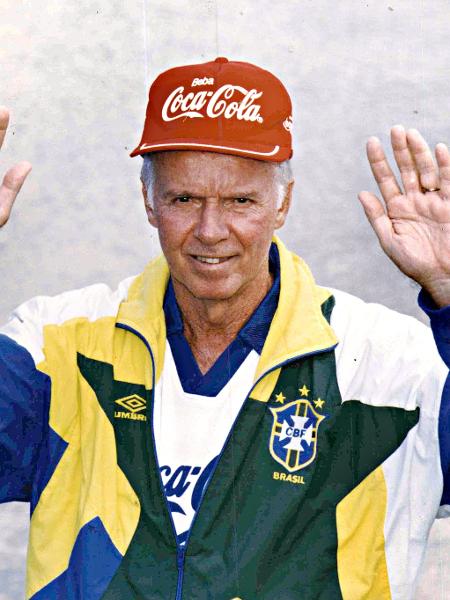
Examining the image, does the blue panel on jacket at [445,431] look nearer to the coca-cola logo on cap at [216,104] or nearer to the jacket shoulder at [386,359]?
the jacket shoulder at [386,359]

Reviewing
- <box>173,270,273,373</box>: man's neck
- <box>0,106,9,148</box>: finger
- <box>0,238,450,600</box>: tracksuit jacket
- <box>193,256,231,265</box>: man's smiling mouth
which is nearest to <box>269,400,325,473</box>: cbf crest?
<box>0,238,450,600</box>: tracksuit jacket

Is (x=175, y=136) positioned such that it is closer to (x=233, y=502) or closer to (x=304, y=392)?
(x=304, y=392)

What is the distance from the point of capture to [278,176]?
2.20m

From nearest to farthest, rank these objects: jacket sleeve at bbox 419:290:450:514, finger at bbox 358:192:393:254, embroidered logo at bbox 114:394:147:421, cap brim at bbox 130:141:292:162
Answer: jacket sleeve at bbox 419:290:450:514 → finger at bbox 358:192:393:254 → cap brim at bbox 130:141:292:162 → embroidered logo at bbox 114:394:147:421

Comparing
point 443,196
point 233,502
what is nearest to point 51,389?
point 233,502

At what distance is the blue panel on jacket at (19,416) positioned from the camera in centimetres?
215

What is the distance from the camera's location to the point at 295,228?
3.51 metres

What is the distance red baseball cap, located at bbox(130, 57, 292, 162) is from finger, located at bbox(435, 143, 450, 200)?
351 millimetres

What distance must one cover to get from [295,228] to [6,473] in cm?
157

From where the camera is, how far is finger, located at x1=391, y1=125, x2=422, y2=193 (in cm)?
192

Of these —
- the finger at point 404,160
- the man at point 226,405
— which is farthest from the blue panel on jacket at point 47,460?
the finger at point 404,160

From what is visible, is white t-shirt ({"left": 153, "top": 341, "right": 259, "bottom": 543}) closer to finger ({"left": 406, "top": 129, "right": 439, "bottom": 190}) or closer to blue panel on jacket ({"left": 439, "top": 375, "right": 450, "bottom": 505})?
blue panel on jacket ({"left": 439, "top": 375, "right": 450, "bottom": 505})

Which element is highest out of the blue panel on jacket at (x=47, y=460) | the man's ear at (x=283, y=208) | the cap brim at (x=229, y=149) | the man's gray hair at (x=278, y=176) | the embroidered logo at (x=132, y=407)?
the cap brim at (x=229, y=149)

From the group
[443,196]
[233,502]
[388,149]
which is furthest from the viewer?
[388,149]
